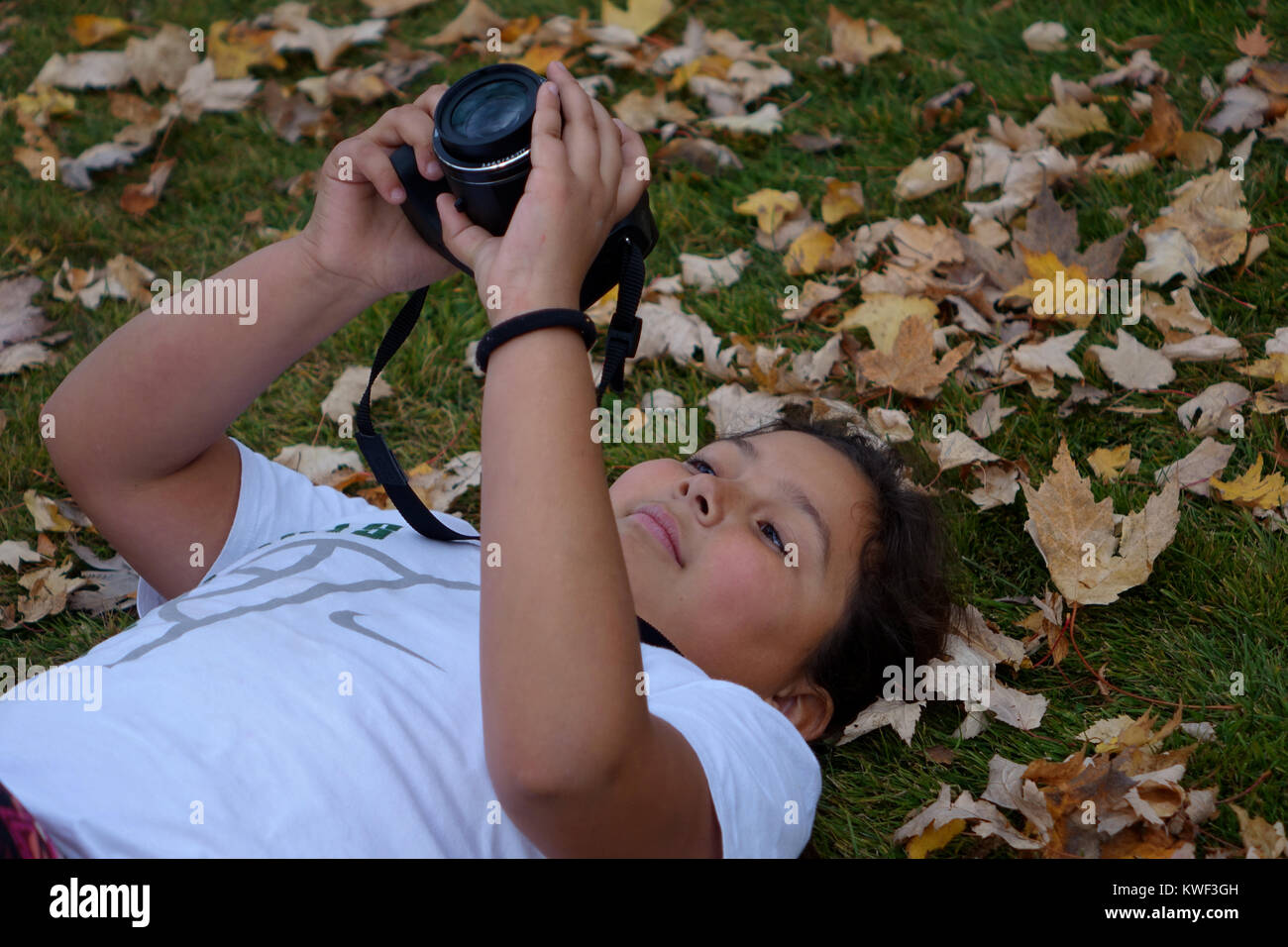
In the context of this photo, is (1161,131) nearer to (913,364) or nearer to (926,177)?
(926,177)

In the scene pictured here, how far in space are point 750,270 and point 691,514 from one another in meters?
1.40

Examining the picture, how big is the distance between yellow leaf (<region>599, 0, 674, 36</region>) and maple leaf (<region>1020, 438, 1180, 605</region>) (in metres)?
2.63

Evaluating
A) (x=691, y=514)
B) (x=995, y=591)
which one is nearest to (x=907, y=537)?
(x=995, y=591)

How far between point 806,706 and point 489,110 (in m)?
1.07

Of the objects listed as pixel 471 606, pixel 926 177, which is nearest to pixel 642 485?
pixel 471 606

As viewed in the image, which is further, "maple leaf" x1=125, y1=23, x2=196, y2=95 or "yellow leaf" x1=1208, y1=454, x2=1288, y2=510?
"maple leaf" x1=125, y1=23, x2=196, y2=95

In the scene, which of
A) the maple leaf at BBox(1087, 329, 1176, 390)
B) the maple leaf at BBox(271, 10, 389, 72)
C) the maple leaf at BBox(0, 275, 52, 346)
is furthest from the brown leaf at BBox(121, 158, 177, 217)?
the maple leaf at BBox(1087, 329, 1176, 390)

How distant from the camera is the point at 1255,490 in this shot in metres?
2.09

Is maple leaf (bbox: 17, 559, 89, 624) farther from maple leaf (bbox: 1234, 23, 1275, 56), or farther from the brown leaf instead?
maple leaf (bbox: 1234, 23, 1275, 56)

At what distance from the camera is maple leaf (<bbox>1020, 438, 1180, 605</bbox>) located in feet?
6.54

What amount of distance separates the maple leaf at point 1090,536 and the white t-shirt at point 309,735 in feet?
2.23

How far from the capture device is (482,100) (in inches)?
60.6

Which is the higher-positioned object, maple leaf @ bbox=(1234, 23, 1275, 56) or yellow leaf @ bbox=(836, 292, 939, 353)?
maple leaf @ bbox=(1234, 23, 1275, 56)

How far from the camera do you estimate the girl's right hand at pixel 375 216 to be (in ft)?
5.50
